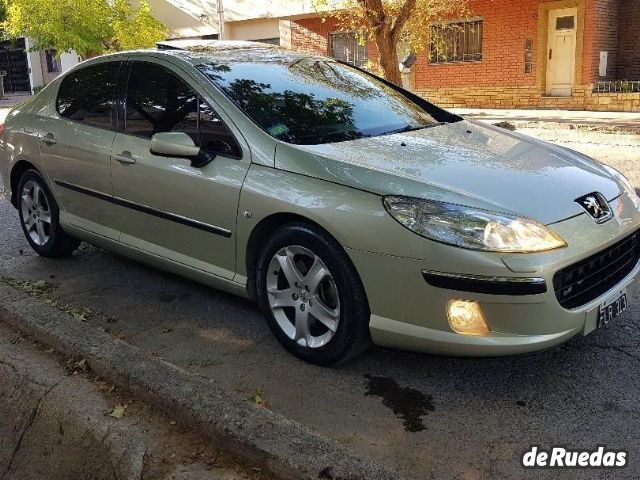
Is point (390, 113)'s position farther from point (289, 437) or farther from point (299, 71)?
point (289, 437)

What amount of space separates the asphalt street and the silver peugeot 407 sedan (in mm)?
242

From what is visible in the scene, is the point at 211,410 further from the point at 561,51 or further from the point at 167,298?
the point at 561,51

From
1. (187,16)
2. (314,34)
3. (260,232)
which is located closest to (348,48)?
(314,34)

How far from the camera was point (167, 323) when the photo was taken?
411cm

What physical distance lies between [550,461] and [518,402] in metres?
0.45

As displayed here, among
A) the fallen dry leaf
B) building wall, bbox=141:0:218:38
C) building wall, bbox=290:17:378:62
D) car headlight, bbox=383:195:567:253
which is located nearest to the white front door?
building wall, bbox=290:17:378:62

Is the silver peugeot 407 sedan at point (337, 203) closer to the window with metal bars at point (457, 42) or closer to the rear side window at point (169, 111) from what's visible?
the rear side window at point (169, 111)

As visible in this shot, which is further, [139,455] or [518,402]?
[518,402]

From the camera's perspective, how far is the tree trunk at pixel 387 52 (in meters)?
12.6

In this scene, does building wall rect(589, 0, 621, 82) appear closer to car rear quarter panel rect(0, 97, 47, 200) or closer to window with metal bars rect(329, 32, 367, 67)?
window with metal bars rect(329, 32, 367, 67)

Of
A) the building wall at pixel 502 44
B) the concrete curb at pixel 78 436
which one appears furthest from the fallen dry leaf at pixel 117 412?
the building wall at pixel 502 44

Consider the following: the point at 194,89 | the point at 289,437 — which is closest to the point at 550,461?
the point at 289,437

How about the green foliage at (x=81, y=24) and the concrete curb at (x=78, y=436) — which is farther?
the green foliage at (x=81, y=24)

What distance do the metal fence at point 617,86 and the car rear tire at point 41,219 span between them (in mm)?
14316
